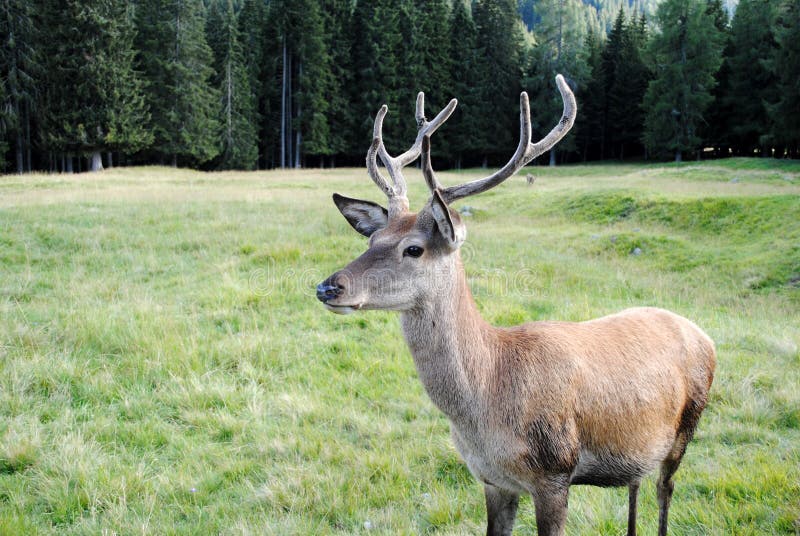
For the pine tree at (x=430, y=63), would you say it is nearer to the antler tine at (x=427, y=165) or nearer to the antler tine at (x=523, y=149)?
the antler tine at (x=523, y=149)

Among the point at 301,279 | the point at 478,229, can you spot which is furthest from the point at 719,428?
the point at 478,229

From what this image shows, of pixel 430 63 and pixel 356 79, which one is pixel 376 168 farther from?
pixel 430 63

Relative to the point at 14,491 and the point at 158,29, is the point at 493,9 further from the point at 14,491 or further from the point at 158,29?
the point at 14,491

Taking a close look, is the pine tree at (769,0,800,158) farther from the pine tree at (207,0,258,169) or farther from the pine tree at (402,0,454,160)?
the pine tree at (207,0,258,169)

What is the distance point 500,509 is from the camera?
10.2 feet

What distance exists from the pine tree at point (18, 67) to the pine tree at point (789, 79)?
41.6 meters

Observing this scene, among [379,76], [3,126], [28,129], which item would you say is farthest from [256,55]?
[3,126]

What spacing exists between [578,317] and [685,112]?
3718cm

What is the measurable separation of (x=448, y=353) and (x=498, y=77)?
4485 cm

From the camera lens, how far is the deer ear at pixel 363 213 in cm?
338

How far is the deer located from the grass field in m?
0.87

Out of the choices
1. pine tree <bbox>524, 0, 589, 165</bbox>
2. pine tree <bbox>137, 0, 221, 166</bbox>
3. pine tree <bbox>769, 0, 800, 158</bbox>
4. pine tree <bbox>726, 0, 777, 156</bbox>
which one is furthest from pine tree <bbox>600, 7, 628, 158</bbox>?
pine tree <bbox>137, 0, 221, 166</bbox>

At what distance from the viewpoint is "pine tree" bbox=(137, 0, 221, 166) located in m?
37.7

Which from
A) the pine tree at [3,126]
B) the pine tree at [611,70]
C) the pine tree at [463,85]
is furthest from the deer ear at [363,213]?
the pine tree at [611,70]
